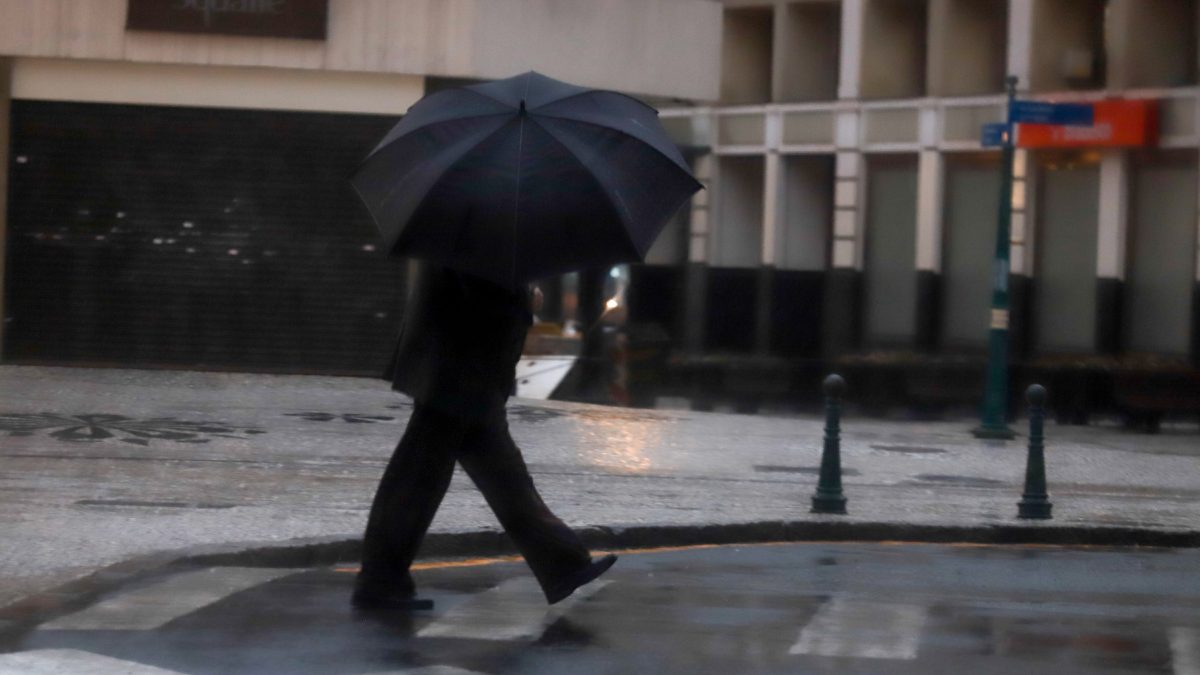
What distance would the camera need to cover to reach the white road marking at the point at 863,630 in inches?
293

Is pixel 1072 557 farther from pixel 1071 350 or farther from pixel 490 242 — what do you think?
pixel 1071 350

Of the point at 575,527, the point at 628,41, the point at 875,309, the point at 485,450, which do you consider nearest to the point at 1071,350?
the point at 875,309

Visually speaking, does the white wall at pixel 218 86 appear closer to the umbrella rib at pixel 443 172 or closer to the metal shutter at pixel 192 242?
the metal shutter at pixel 192 242

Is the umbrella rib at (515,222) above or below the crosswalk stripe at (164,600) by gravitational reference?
above

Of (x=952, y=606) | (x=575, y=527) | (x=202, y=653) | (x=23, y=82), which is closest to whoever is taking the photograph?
(x=202, y=653)

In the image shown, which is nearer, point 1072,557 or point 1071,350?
point 1072,557

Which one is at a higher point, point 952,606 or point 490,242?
point 490,242

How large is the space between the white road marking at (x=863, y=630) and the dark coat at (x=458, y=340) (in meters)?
1.61

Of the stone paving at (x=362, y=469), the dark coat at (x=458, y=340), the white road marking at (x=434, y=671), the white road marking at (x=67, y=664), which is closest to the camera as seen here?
the white road marking at (x=67, y=664)

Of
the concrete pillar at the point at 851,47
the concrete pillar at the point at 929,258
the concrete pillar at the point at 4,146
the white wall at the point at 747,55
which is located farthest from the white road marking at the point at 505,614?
the white wall at the point at 747,55

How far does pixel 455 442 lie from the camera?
8047 mm

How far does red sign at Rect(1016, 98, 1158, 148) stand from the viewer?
2938cm

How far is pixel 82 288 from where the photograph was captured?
71.2 ft

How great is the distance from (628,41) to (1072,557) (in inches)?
498
